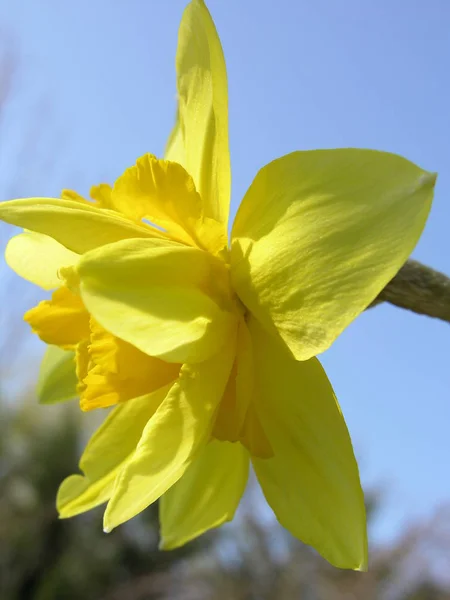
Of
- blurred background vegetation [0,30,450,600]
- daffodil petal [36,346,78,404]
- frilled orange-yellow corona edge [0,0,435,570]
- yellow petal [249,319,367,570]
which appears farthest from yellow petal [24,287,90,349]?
blurred background vegetation [0,30,450,600]

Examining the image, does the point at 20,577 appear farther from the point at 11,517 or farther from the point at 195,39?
the point at 195,39

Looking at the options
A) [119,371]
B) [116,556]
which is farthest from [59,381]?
[116,556]

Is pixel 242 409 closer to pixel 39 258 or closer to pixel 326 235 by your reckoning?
pixel 326 235

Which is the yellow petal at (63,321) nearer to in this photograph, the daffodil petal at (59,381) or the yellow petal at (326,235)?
the daffodil petal at (59,381)

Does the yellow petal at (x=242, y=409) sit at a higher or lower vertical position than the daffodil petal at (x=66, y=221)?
lower

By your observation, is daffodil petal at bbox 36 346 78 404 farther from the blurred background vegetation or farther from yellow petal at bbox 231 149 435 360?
the blurred background vegetation

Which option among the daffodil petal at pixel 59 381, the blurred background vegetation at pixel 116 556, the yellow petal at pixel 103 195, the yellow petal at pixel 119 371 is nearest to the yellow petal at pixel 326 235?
the yellow petal at pixel 119 371
